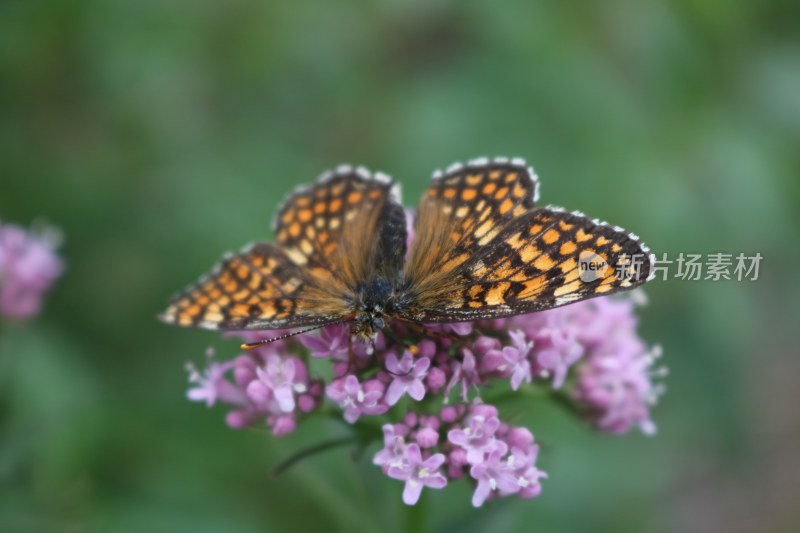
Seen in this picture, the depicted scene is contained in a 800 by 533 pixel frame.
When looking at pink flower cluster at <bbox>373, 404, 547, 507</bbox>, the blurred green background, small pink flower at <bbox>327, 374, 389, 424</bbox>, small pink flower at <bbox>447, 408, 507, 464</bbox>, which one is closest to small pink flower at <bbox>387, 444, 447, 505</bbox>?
pink flower cluster at <bbox>373, 404, 547, 507</bbox>

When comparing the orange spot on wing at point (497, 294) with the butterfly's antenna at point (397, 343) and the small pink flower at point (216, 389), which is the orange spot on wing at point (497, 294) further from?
the small pink flower at point (216, 389)

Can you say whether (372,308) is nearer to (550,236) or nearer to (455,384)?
(455,384)

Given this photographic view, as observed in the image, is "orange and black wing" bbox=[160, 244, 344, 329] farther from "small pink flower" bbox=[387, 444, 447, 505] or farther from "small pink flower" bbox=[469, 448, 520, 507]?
"small pink flower" bbox=[469, 448, 520, 507]

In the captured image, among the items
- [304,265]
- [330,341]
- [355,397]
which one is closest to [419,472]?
[355,397]

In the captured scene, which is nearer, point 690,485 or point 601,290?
point 601,290

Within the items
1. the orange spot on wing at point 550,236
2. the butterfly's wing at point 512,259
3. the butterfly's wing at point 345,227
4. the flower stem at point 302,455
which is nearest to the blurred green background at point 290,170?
the flower stem at point 302,455

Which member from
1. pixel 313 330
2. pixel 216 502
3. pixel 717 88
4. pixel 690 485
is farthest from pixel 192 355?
pixel 690 485

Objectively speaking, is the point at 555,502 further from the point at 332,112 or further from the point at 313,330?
the point at 332,112
